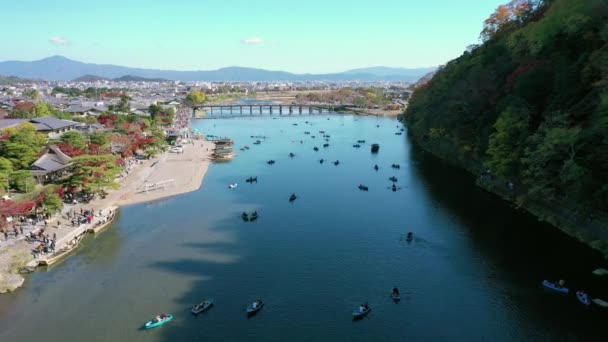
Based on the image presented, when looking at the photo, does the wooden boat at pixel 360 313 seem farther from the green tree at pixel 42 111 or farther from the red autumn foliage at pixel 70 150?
the green tree at pixel 42 111

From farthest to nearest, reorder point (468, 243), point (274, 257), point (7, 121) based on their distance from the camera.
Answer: point (7, 121)
point (468, 243)
point (274, 257)

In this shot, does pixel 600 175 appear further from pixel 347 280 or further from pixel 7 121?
pixel 7 121

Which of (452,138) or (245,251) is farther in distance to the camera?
(452,138)

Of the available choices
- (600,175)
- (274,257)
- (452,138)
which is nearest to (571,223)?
(600,175)

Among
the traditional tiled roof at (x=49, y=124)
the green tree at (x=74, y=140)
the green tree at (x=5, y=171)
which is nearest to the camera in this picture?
the green tree at (x=5, y=171)

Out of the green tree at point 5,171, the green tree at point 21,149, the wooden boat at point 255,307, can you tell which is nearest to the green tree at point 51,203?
the green tree at point 5,171

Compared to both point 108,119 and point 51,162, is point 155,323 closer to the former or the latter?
point 51,162

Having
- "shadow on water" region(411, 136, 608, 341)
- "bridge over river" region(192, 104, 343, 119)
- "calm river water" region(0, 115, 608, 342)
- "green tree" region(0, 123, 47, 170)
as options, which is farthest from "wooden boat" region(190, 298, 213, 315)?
"bridge over river" region(192, 104, 343, 119)
